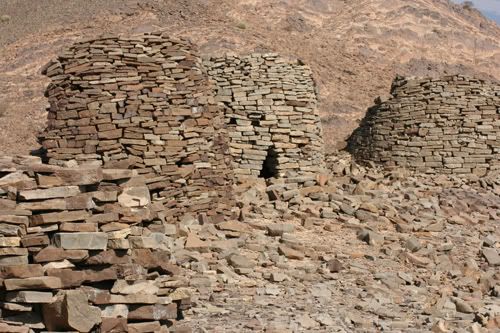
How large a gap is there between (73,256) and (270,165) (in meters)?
6.79

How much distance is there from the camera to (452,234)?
30.2ft

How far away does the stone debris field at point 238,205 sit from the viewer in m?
4.16

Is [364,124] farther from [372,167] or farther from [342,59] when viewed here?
[342,59]

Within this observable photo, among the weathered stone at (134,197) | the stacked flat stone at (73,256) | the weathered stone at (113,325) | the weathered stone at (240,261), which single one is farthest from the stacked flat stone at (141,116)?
the weathered stone at (113,325)

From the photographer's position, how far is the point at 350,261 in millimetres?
7484

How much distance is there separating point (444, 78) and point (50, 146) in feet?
26.2

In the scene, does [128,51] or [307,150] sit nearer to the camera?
[128,51]

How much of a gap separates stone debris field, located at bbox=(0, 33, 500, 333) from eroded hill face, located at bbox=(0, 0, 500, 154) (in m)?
10.1

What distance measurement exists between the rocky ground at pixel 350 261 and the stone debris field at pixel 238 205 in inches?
1.1

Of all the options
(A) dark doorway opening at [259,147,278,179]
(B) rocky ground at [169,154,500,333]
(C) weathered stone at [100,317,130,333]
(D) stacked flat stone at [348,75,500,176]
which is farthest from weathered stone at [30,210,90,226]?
(D) stacked flat stone at [348,75,500,176]

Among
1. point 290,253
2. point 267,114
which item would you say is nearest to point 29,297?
point 290,253

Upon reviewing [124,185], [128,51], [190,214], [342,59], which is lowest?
[190,214]

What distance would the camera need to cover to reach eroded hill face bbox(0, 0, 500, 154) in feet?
93.0

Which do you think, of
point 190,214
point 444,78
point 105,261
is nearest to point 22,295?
point 105,261
